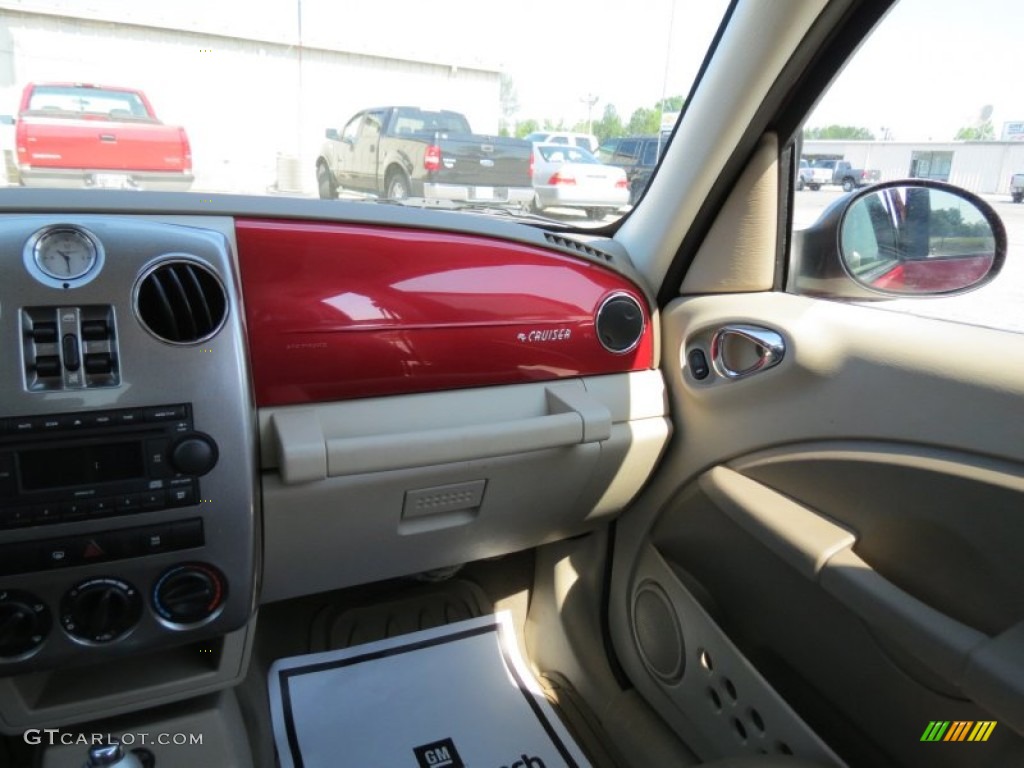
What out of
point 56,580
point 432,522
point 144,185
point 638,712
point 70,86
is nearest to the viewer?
point 56,580

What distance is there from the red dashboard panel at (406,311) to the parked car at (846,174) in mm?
538

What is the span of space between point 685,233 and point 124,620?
143 centimetres

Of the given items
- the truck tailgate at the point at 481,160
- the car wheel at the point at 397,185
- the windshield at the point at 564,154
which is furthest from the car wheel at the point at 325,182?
the windshield at the point at 564,154

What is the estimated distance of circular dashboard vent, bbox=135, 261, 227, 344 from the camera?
111 centimetres

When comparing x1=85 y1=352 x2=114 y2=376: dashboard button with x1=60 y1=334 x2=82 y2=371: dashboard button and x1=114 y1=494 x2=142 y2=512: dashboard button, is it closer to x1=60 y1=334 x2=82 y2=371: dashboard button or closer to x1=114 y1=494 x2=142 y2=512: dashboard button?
x1=60 y1=334 x2=82 y2=371: dashboard button

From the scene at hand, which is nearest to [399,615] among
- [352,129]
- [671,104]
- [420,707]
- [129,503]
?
[420,707]

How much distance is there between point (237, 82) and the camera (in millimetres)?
1581

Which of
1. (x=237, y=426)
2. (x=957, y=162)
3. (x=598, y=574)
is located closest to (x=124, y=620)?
(x=237, y=426)

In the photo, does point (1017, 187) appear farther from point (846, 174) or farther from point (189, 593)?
point (189, 593)

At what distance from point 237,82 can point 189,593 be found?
3.60 feet

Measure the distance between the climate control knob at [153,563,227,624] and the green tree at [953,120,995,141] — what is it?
1.69 meters

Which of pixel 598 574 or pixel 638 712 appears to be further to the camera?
pixel 598 574

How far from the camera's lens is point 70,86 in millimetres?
1436

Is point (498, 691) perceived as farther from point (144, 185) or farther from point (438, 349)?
point (144, 185)
